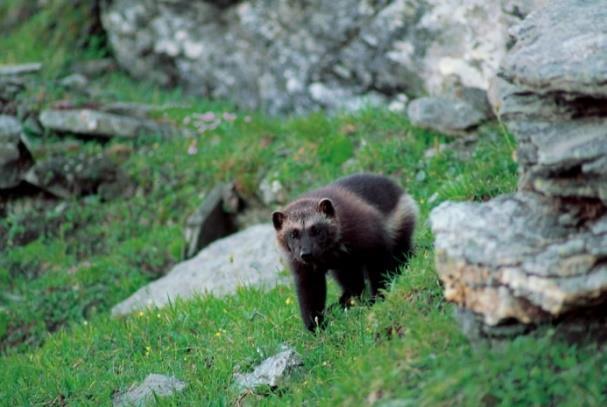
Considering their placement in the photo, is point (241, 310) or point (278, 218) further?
point (241, 310)

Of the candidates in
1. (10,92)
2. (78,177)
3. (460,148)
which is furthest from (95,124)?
(460,148)

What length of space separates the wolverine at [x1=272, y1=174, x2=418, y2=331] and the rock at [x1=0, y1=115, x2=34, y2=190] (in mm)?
6723

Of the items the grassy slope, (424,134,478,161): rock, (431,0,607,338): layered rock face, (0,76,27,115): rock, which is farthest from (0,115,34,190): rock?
(431,0,607,338): layered rock face

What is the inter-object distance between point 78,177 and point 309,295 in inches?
260

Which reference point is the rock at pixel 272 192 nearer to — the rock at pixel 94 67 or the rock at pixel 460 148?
the rock at pixel 460 148

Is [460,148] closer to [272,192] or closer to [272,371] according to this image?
[272,192]

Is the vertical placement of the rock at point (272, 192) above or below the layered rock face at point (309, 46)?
below

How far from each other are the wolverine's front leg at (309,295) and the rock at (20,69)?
8.80m

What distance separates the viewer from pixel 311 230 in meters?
6.46

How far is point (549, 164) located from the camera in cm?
473

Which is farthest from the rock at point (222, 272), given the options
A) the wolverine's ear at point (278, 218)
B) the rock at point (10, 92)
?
the rock at point (10, 92)

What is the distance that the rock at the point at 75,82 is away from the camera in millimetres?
13789

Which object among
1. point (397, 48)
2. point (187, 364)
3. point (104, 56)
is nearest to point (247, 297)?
A: point (187, 364)

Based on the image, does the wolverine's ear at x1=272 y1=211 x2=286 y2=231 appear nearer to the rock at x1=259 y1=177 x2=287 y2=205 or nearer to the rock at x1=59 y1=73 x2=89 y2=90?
the rock at x1=259 y1=177 x2=287 y2=205
